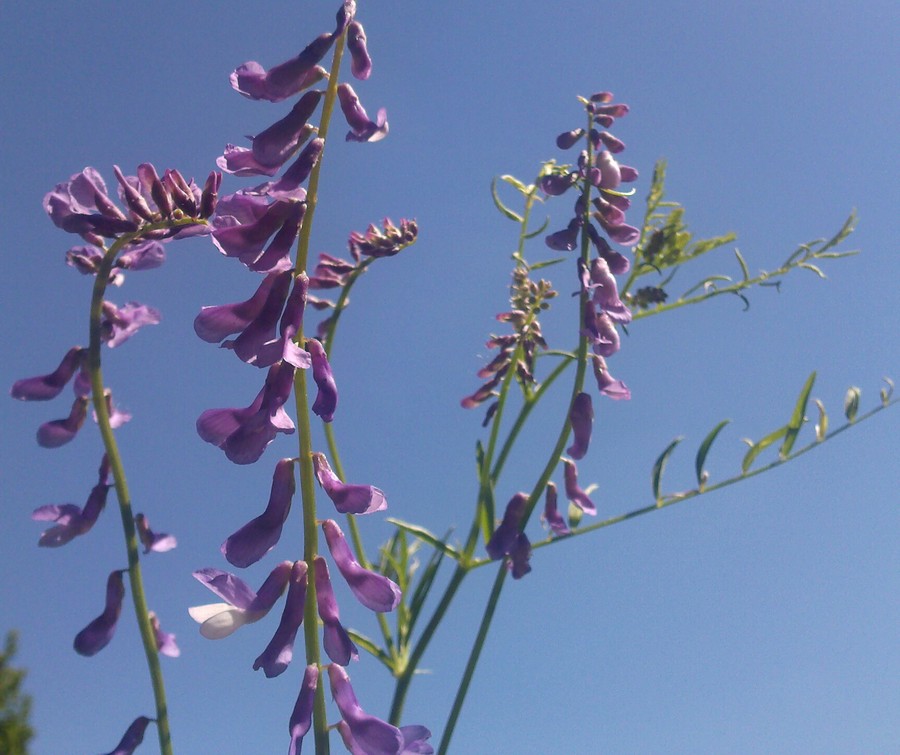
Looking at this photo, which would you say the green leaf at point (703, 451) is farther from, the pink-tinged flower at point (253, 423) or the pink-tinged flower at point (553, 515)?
the pink-tinged flower at point (253, 423)

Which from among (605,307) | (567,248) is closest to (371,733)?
(605,307)

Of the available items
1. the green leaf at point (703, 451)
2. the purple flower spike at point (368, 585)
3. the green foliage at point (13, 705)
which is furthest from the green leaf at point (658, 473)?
the green foliage at point (13, 705)

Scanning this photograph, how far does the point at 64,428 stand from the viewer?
988 mm

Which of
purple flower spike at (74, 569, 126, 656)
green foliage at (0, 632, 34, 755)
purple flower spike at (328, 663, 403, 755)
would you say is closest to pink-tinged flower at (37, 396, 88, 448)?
purple flower spike at (74, 569, 126, 656)

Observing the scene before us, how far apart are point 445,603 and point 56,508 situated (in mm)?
644

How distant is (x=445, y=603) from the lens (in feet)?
4.47

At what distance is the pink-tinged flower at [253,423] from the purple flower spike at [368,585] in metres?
0.12

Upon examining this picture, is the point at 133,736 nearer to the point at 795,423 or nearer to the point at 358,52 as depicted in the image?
the point at 358,52

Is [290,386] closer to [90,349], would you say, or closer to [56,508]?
[90,349]

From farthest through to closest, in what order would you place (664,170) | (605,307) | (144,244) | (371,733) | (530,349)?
1. (664,170)
2. (530,349)
3. (605,307)
4. (144,244)
5. (371,733)

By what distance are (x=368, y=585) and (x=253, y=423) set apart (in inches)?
7.5

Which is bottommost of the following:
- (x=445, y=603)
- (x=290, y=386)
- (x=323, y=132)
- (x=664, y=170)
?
(x=290, y=386)

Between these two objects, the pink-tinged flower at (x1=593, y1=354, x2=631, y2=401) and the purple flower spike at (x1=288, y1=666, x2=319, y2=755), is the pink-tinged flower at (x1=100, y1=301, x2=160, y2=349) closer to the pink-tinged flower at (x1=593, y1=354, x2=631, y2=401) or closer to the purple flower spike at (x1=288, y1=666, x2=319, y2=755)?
the purple flower spike at (x1=288, y1=666, x2=319, y2=755)

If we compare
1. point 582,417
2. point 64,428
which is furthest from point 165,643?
point 582,417
